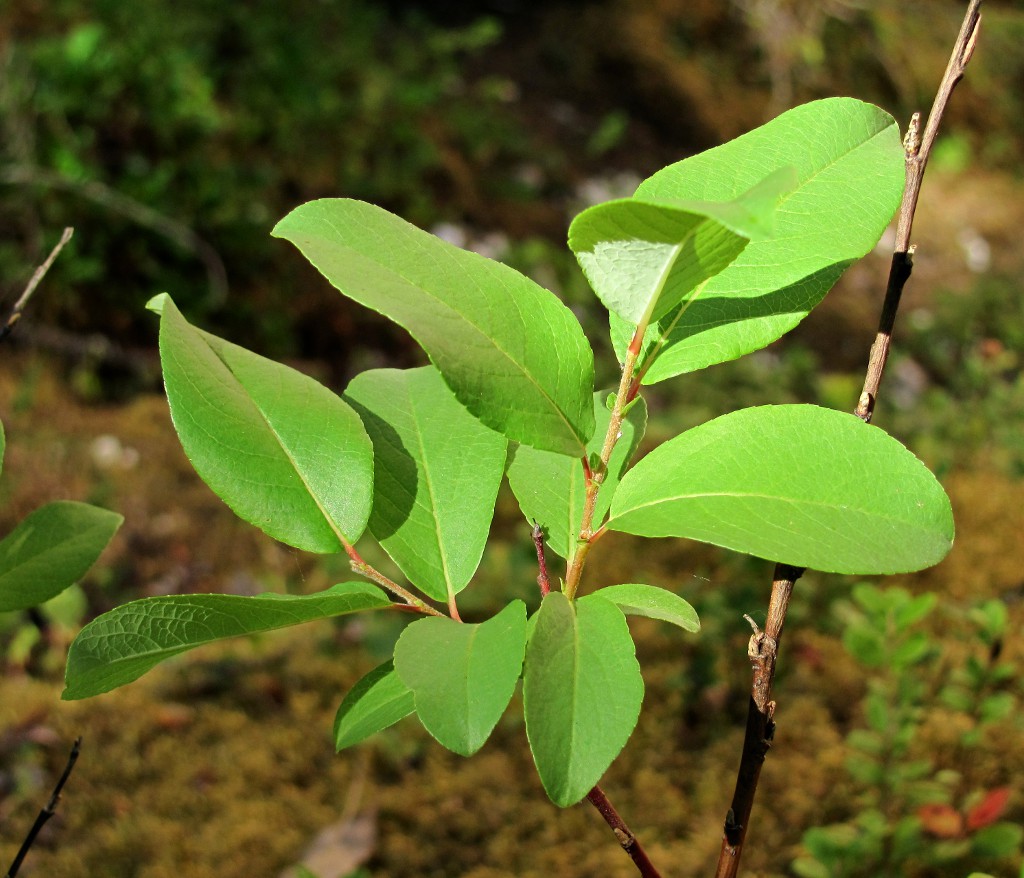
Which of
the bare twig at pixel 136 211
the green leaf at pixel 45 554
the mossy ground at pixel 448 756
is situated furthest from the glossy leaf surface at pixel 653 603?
the bare twig at pixel 136 211

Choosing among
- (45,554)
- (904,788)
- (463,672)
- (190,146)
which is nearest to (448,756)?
(904,788)

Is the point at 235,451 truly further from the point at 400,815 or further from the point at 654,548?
the point at 654,548

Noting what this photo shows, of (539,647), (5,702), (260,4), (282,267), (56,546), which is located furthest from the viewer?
(260,4)

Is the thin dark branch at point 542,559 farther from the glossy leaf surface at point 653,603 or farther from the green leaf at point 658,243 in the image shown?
the green leaf at point 658,243

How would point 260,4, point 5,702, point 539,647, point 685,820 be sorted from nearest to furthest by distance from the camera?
point 539,647, point 685,820, point 5,702, point 260,4

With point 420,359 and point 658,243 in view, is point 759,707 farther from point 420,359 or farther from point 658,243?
point 420,359

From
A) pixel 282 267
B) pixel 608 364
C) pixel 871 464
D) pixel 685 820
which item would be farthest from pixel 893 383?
pixel 871 464
